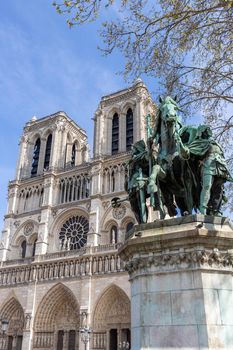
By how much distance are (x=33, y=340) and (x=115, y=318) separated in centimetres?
662

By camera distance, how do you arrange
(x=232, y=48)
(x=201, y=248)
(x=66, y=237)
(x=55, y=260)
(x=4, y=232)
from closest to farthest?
1. (x=201, y=248)
2. (x=232, y=48)
3. (x=55, y=260)
4. (x=66, y=237)
5. (x=4, y=232)

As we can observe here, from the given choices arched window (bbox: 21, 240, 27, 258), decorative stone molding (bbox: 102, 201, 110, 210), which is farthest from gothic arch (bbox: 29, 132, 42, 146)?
decorative stone molding (bbox: 102, 201, 110, 210)

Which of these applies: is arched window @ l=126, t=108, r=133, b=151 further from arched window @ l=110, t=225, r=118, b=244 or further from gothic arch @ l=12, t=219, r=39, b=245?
gothic arch @ l=12, t=219, r=39, b=245

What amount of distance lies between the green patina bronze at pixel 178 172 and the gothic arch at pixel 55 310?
2293 cm

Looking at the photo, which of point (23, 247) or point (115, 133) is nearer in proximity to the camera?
point (23, 247)

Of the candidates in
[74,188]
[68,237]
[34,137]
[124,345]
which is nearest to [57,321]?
[124,345]

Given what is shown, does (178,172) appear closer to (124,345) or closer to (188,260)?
(188,260)

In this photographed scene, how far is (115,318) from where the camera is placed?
24094 mm

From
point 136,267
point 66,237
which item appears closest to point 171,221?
point 136,267

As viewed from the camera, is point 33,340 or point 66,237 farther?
point 66,237

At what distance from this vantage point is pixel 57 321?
26.7 m

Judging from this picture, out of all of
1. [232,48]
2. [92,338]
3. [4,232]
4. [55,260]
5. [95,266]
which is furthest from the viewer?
[4,232]

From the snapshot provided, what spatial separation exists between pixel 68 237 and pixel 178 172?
26457mm

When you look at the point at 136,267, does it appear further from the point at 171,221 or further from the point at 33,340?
the point at 33,340
